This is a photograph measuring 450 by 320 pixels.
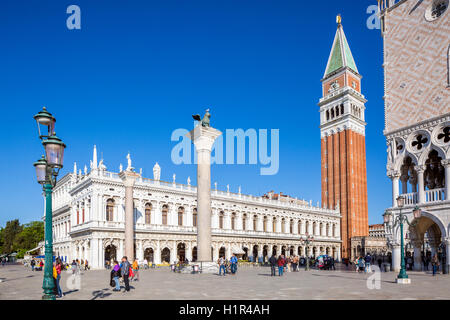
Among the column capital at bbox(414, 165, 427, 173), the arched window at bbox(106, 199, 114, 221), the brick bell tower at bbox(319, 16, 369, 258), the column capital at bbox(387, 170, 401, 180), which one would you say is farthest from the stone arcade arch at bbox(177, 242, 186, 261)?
the column capital at bbox(414, 165, 427, 173)

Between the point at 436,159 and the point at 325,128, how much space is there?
4531 centimetres

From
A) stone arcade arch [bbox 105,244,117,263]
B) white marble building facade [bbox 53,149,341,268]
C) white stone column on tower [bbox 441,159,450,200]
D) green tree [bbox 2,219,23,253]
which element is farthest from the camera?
green tree [bbox 2,219,23,253]

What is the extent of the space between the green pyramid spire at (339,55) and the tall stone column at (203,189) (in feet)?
175

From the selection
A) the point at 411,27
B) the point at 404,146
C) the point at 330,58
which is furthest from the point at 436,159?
the point at 330,58

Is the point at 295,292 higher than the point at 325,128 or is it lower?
lower

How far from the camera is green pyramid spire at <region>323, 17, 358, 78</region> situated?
74700mm

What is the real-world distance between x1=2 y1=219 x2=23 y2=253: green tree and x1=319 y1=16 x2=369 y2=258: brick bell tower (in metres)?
67.3

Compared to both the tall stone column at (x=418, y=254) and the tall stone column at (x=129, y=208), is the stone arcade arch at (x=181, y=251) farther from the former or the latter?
the tall stone column at (x=418, y=254)

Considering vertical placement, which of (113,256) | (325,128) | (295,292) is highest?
(325,128)

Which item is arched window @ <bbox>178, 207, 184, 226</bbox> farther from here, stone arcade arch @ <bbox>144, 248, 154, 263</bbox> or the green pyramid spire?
the green pyramid spire

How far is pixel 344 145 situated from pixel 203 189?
48.2 m

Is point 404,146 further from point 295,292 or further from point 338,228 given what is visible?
point 338,228

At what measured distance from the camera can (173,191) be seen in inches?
2023

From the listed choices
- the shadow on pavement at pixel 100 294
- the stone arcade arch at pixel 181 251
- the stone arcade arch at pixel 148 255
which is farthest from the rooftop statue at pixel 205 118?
the stone arcade arch at pixel 181 251
